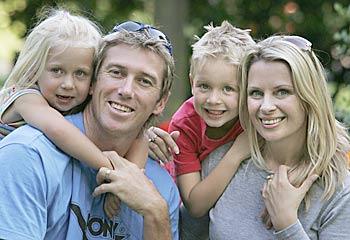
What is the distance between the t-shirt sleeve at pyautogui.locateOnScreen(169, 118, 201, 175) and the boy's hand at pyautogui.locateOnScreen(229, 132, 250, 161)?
0.61 ft

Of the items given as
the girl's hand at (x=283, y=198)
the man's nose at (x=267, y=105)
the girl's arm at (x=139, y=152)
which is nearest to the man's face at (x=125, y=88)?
the girl's arm at (x=139, y=152)

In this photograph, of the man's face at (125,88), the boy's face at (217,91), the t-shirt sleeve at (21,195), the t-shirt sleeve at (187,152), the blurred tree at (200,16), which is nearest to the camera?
the t-shirt sleeve at (21,195)

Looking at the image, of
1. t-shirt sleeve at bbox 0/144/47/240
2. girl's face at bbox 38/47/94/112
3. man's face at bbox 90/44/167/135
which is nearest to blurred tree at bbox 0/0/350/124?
girl's face at bbox 38/47/94/112

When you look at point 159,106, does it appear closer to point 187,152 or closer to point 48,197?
point 187,152

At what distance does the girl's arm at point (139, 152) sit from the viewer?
11.9 feet

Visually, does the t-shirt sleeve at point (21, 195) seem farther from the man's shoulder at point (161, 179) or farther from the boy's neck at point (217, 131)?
the boy's neck at point (217, 131)

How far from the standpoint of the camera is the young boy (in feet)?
11.8

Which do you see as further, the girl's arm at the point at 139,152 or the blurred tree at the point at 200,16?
the blurred tree at the point at 200,16

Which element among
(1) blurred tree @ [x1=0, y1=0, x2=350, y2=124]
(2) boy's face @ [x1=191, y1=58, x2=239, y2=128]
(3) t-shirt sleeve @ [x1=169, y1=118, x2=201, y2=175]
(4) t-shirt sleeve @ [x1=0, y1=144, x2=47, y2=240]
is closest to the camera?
(4) t-shirt sleeve @ [x1=0, y1=144, x2=47, y2=240]

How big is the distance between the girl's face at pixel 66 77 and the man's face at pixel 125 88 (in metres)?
0.09

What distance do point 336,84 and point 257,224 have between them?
5302 millimetres

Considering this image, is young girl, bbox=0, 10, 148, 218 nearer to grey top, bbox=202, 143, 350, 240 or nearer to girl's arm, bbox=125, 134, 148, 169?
girl's arm, bbox=125, 134, 148, 169

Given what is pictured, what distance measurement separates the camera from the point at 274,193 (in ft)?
11.3

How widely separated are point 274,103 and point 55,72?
3.33 feet
